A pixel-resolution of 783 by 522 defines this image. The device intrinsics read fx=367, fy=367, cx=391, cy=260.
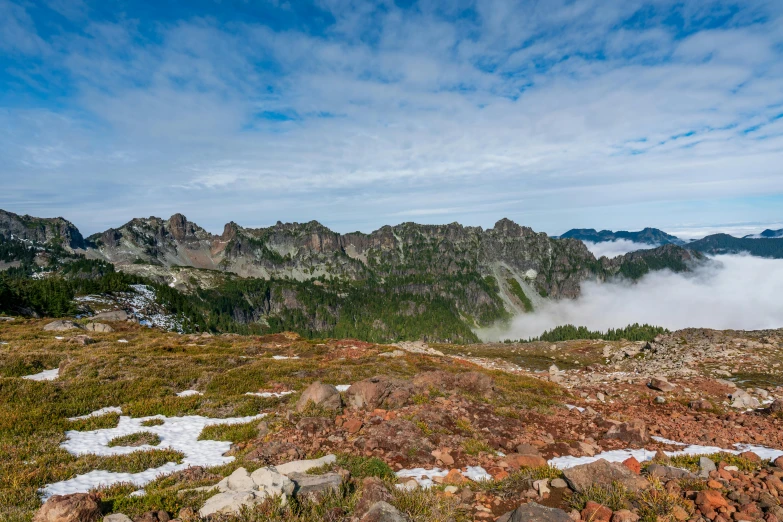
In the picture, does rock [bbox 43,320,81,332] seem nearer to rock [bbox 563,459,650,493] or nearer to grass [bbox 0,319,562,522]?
grass [bbox 0,319,562,522]

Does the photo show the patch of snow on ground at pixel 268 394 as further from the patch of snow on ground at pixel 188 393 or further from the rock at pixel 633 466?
the rock at pixel 633 466

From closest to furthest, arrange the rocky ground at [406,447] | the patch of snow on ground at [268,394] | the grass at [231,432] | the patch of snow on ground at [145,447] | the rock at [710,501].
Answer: the rock at [710,501], the rocky ground at [406,447], the patch of snow on ground at [145,447], the grass at [231,432], the patch of snow on ground at [268,394]

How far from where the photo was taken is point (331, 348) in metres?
53.3

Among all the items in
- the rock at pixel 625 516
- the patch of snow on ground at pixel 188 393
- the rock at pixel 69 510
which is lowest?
the patch of snow on ground at pixel 188 393

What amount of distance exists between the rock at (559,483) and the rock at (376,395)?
1047cm

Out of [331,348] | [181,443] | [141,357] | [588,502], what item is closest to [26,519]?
[181,443]

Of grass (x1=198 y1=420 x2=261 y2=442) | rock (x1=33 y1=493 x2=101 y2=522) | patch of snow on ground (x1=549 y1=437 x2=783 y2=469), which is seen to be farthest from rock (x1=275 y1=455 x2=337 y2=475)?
patch of snow on ground (x1=549 y1=437 x2=783 y2=469)

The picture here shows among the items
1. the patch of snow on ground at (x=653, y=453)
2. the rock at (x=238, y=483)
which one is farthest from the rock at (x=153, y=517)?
the patch of snow on ground at (x=653, y=453)

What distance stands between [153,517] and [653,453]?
18807 millimetres

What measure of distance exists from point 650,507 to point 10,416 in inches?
973

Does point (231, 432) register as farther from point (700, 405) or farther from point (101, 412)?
point (700, 405)

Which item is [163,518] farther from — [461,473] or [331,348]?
[331,348]

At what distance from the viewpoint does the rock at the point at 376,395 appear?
2017 cm

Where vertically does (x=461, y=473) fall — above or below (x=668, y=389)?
above
